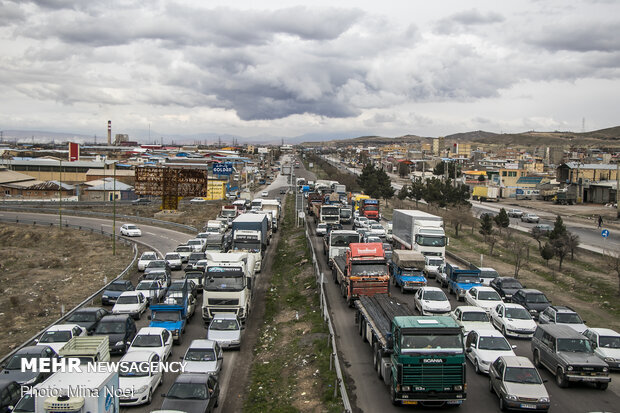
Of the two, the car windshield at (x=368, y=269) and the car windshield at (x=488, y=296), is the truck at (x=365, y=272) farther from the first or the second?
the car windshield at (x=488, y=296)

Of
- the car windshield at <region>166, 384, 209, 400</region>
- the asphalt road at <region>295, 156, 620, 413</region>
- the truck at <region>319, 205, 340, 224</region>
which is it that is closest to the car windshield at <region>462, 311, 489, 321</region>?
the asphalt road at <region>295, 156, 620, 413</region>

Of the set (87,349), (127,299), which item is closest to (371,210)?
(127,299)

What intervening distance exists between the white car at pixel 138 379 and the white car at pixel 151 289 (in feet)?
35.9

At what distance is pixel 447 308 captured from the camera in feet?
77.6

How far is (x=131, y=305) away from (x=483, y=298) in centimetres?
1698

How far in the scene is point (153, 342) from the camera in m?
19.3

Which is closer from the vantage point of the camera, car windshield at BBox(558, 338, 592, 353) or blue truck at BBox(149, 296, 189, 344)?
car windshield at BBox(558, 338, 592, 353)

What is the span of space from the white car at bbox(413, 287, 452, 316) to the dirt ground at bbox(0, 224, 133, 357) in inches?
704

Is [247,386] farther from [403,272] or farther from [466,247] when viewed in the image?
[466,247]

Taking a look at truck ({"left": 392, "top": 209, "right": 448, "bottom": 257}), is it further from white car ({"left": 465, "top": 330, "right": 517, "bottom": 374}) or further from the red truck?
the red truck

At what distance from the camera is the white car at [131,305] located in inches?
998

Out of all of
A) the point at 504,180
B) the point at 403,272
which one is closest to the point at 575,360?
the point at 403,272

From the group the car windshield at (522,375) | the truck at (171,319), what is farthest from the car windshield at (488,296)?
the truck at (171,319)

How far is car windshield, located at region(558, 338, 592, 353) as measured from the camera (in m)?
17.2
